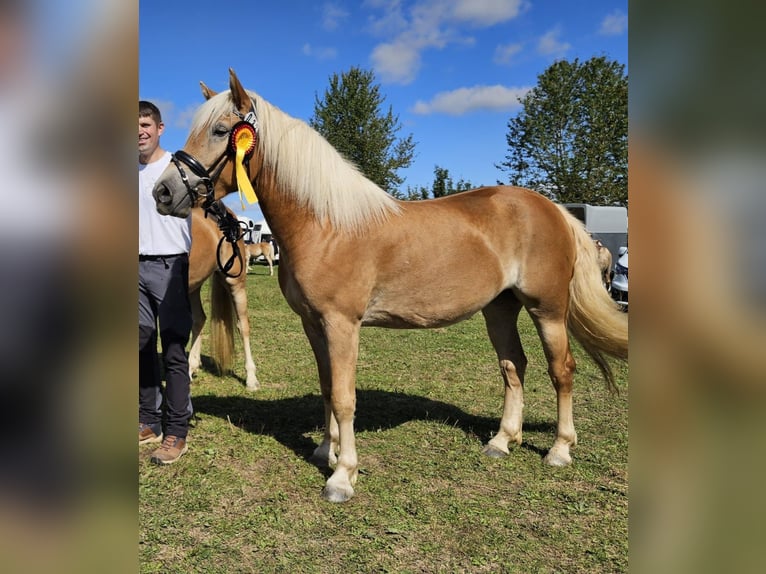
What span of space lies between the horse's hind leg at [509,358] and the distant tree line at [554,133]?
24.8m

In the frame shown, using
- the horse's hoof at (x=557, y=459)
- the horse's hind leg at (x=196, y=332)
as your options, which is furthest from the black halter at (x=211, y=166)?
the horse's hind leg at (x=196, y=332)

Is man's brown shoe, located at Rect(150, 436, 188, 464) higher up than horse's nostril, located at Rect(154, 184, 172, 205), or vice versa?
horse's nostril, located at Rect(154, 184, 172, 205)

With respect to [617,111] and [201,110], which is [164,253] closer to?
[201,110]

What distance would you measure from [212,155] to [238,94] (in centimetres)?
38

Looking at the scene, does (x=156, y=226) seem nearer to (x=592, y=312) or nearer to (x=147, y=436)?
(x=147, y=436)

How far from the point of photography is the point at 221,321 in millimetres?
5676

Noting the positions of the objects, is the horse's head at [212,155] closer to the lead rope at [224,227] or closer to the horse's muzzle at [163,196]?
the horse's muzzle at [163,196]

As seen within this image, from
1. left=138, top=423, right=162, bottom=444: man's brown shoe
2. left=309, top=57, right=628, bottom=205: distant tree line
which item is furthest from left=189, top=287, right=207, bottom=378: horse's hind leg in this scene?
left=309, top=57, right=628, bottom=205: distant tree line

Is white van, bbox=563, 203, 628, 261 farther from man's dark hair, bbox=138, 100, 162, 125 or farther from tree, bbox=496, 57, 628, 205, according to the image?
man's dark hair, bbox=138, 100, 162, 125

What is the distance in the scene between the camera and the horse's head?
291 centimetres

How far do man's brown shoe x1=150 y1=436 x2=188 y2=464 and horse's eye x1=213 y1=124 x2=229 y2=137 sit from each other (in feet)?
7.15

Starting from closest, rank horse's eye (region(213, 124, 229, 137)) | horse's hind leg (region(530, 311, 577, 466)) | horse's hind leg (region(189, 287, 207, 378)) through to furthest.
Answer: horse's eye (region(213, 124, 229, 137))
horse's hind leg (region(530, 311, 577, 466))
horse's hind leg (region(189, 287, 207, 378))

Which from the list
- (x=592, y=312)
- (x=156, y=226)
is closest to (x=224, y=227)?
(x=156, y=226)
